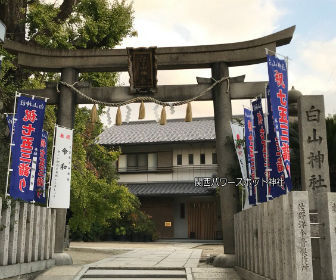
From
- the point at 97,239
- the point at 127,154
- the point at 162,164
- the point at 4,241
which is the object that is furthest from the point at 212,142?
the point at 4,241

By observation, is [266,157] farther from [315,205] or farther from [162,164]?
[162,164]

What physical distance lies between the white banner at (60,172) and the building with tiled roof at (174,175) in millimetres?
16784

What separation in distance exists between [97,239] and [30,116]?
17.9m

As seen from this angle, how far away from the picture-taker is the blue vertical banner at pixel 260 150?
9.57 m

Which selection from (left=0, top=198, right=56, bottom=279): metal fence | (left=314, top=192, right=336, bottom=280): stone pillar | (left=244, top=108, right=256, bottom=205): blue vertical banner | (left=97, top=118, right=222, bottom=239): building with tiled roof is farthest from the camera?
(left=97, top=118, right=222, bottom=239): building with tiled roof

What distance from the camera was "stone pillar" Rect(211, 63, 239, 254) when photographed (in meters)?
11.5

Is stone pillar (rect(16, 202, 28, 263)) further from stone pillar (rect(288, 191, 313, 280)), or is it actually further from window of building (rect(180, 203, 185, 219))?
window of building (rect(180, 203, 185, 219))

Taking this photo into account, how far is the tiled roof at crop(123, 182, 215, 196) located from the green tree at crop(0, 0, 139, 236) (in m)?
11.3

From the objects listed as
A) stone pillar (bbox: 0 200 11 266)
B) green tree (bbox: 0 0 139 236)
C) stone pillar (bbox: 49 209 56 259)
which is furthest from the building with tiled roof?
stone pillar (bbox: 0 200 11 266)

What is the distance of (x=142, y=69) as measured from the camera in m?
12.2

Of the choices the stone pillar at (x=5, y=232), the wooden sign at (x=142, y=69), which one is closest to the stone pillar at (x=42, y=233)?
the stone pillar at (x=5, y=232)

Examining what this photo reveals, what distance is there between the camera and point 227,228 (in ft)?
37.9

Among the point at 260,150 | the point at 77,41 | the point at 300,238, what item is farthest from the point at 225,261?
the point at 77,41

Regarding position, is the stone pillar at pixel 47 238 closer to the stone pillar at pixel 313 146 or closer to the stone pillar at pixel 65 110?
the stone pillar at pixel 65 110
